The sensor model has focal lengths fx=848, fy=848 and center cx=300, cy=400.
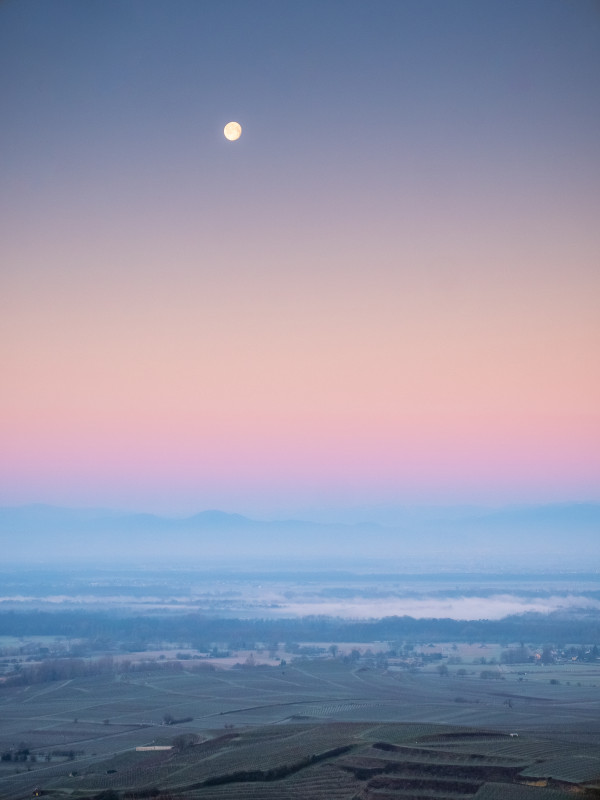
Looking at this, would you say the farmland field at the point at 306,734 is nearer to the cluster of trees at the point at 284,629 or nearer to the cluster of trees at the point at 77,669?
the cluster of trees at the point at 77,669

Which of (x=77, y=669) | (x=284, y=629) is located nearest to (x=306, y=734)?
(x=77, y=669)

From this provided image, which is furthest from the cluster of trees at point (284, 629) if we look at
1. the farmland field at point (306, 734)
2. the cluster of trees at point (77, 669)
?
the farmland field at point (306, 734)

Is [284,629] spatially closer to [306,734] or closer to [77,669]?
[77,669]

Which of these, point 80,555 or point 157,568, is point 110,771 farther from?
point 80,555

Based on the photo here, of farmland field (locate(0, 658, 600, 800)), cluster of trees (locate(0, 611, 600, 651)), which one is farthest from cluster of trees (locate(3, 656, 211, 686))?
cluster of trees (locate(0, 611, 600, 651))

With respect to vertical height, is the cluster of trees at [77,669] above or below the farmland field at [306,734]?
above

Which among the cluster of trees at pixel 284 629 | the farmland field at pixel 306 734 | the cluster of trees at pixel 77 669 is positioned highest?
the cluster of trees at pixel 284 629

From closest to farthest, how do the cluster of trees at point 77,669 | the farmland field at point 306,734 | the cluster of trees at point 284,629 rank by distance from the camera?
the farmland field at point 306,734
the cluster of trees at point 77,669
the cluster of trees at point 284,629

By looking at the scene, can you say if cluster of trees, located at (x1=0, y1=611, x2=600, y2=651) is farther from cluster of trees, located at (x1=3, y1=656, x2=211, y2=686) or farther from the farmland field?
the farmland field

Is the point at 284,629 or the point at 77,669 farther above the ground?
the point at 284,629

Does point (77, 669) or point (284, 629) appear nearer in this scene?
point (77, 669)
